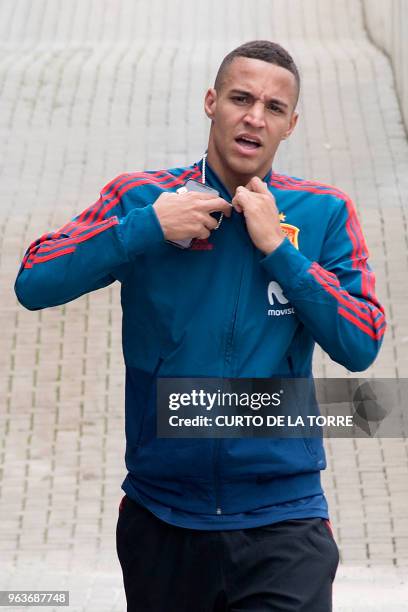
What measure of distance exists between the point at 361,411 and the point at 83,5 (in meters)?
7.63

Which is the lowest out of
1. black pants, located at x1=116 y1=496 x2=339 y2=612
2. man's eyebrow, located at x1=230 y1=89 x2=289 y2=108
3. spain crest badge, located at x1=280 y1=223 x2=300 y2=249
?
black pants, located at x1=116 y1=496 x2=339 y2=612

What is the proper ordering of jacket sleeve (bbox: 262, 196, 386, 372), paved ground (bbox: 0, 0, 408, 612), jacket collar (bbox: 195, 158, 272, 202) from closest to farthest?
1. jacket sleeve (bbox: 262, 196, 386, 372)
2. jacket collar (bbox: 195, 158, 272, 202)
3. paved ground (bbox: 0, 0, 408, 612)

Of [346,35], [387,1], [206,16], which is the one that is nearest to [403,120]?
[387,1]

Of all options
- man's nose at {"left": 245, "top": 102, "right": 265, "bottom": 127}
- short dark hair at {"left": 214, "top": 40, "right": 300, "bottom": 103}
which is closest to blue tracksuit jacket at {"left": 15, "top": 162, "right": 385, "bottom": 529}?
man's nose at {"left": 245, "top": 102, "right": 265, "bottom": 127}

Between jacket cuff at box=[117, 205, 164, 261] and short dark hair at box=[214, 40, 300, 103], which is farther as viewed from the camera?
short dark hair at box=[214, 40, 300, 103]

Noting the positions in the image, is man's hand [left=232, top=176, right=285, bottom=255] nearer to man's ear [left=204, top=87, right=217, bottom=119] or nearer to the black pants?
man's ear [left=204, top=87, right=217, bottom=119]

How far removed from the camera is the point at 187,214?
10.1 ft

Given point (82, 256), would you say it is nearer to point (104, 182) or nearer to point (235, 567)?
point (235, 567)

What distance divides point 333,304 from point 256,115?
0.51 metres

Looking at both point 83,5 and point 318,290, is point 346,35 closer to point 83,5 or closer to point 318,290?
point 83,5

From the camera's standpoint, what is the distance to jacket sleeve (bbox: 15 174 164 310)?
10.0 feet

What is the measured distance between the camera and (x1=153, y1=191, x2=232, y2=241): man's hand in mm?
3057

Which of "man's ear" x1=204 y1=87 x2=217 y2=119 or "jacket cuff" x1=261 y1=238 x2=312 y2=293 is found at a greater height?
"man's ear" x1=204 y1=87 x2=217 y2=119

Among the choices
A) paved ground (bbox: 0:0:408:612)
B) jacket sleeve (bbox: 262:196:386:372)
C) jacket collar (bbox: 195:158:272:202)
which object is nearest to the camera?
jacket sleeve (bbox: 262:196:386:372)
